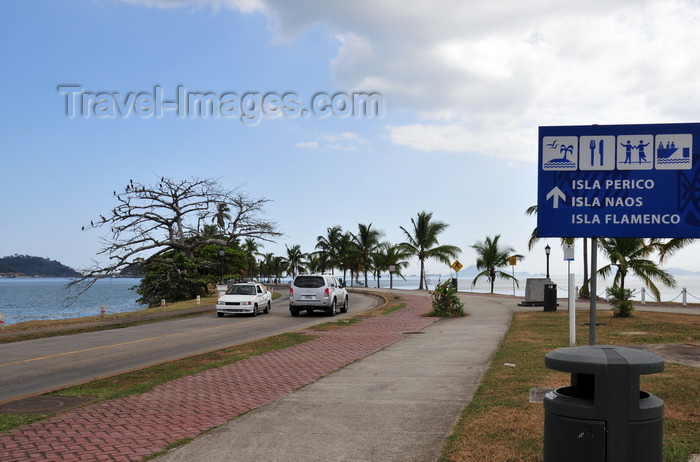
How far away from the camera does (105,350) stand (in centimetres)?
1572

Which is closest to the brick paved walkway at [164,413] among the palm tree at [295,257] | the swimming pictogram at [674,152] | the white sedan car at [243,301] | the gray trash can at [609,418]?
the gray trash can at [609,418]

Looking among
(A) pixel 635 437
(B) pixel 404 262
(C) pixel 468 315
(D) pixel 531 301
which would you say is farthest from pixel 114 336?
(B) pixel 404 262

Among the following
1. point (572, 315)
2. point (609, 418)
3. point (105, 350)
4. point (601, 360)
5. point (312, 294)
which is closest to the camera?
point (609, 418)

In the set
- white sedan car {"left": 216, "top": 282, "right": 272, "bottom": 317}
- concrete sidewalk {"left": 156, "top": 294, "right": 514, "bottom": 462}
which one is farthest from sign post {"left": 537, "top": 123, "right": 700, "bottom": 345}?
white sedan car {"left": 216, "top": 282, "right": 272, "bottom": 317}

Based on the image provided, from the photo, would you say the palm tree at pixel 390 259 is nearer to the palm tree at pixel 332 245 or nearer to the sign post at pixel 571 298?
the palm tree at pixel 332 245

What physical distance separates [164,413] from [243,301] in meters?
21.1

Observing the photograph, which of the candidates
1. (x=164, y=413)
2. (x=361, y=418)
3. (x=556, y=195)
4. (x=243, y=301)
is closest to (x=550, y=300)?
(x=243, y=301)

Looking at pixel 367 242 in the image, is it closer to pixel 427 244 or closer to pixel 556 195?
pixel 427 244

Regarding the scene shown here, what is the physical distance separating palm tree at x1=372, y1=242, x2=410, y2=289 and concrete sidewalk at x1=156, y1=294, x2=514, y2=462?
56.3 metres

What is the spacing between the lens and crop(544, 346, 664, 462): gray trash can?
3.51 m

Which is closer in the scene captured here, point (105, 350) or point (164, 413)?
point (164, 413)

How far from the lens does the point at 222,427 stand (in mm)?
6711

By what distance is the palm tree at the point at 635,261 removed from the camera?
108 ft

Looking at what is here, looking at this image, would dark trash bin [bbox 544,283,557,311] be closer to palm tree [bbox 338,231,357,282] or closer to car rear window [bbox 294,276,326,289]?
car rear window [bbox 294,276,326,289]
